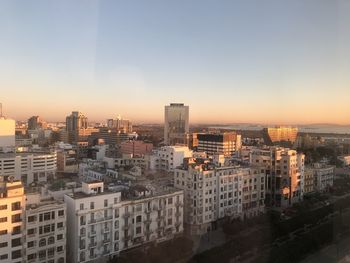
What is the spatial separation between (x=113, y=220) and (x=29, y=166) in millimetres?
5416

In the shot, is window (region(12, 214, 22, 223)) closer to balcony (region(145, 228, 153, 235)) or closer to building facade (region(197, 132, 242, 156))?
balcony (region(145, 228, 153, 235))

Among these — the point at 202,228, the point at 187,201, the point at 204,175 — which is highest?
the point at 204,175

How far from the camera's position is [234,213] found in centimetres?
504

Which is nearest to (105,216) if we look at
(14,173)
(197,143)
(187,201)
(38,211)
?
(38,211)

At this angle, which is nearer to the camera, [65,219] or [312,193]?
[65,219]

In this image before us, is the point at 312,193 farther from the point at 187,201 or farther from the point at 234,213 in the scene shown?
the point at 187,201

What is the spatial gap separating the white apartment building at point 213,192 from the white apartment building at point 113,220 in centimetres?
42

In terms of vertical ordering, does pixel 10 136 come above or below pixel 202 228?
above

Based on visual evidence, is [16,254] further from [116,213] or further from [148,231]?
[148,231]

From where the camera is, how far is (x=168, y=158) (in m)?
6.34

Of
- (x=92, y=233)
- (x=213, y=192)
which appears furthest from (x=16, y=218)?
(x=213, y=192)

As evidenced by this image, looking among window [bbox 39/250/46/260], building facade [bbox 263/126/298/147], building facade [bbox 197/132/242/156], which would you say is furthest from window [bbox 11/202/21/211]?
building facade [bbox 263/126/298/147]

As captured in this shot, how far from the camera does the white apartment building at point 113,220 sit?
343cm

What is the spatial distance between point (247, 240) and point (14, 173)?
19.4 ft
